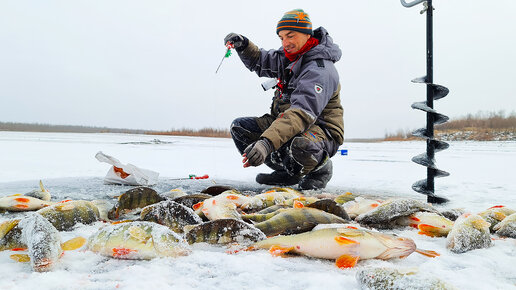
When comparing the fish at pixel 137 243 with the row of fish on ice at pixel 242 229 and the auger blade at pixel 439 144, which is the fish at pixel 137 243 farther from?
the auger blade at pixel 439 144

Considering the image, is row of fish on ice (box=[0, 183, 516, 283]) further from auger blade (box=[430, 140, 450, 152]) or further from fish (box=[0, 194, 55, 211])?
auger blade (box=[430, 140, 450, 152])

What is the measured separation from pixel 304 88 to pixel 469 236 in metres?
1.98

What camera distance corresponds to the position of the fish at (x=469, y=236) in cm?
179

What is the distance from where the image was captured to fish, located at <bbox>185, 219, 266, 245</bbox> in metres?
1.79

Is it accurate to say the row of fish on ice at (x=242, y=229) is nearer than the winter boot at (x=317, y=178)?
Yes

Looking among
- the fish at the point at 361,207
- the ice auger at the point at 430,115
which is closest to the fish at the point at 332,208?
the fish at the point at 361,207

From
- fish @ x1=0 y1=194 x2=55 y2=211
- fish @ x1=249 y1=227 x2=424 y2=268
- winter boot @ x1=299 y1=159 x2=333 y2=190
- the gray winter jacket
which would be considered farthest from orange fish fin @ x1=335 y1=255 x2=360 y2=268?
winter boot @ x1=299 y1=159 x2=333 y2=190

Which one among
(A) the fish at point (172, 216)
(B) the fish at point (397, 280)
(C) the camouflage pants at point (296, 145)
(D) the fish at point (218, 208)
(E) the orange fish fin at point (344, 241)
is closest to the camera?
(B) the fish at point (397, 280)

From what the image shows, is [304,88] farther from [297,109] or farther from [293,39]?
[293,39]

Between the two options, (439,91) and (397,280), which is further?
(439,91)

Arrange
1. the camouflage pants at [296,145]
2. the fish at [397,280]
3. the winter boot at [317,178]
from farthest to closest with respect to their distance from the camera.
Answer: the winter boot at [317,178], the camouflage pants at [296,145], the fish at [397,280]

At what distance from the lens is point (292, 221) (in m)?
1.98

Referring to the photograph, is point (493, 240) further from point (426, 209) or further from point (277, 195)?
point (277, 195)

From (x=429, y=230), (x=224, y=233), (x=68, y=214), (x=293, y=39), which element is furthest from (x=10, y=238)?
(x=293, y=39)
